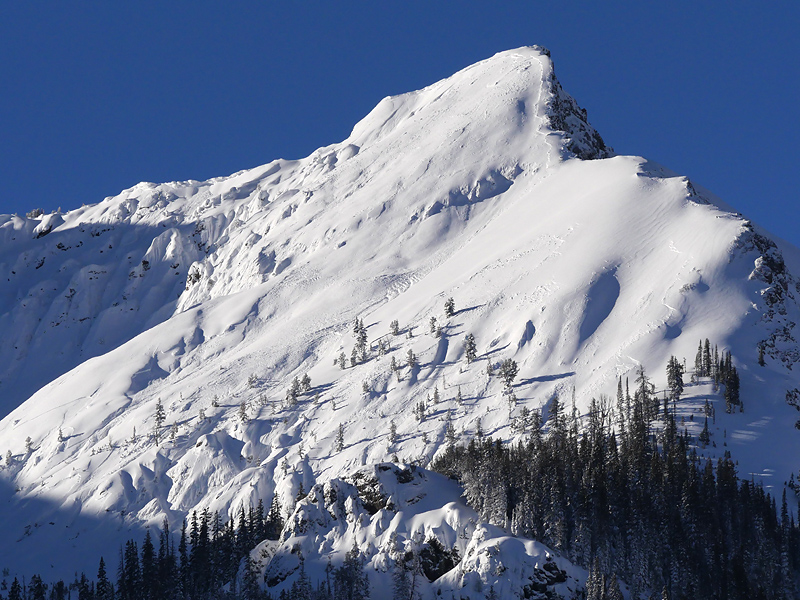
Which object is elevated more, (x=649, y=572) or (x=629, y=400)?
(x=629, y=400)

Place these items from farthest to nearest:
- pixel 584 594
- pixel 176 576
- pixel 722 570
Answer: pixel 176 576, pixel 722 570, pixel 584 594

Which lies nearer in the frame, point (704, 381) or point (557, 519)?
point (557, 519)

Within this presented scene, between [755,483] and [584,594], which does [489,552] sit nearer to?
[584,594]

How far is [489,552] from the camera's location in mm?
132750

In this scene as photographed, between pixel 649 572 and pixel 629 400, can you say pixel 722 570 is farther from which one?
pixel 629 400

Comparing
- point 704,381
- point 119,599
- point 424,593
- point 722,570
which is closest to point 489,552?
point 424,593

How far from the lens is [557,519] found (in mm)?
149500

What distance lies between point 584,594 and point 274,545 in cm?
Answer: 4760

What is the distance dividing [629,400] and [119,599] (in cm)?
9027

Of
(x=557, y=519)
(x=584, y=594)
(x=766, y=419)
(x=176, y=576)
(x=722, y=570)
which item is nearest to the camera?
(x=584, y=594)

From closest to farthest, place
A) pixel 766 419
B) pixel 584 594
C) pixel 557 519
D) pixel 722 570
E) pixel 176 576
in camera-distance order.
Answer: pixel 584 594
pixel 722 570
pixel 557 519
pixel 176 576
pixel 766 419

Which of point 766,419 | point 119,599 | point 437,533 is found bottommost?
point 119,599

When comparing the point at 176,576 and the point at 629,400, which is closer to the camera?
the point at 176,576

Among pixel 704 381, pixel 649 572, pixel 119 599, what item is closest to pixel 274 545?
pixel 119 599
